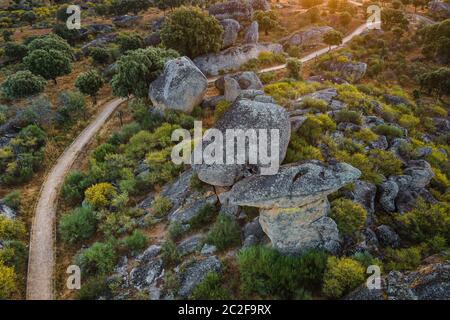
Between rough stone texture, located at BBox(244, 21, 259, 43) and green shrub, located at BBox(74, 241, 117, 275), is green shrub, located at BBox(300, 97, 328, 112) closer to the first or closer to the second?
green shrub, located at BBox(74, 241, 117, 275)

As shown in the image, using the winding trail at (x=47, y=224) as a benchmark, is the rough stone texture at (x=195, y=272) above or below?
above

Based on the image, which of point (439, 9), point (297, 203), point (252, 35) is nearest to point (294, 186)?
point (297, 203)

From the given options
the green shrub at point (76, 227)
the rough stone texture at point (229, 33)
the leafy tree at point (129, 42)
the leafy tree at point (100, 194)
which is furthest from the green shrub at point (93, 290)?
the leafy tree at point (129, 42)

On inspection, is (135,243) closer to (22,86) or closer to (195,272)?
(195,272)

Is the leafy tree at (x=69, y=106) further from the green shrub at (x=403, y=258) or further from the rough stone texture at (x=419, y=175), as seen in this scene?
the green shrub at (x=403, y=258)

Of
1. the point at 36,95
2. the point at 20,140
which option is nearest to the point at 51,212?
the point at 20,140

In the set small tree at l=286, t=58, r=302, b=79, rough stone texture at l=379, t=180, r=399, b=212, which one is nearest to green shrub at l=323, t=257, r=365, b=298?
rough stone texture at l=379, t=180, r=399, b=212
